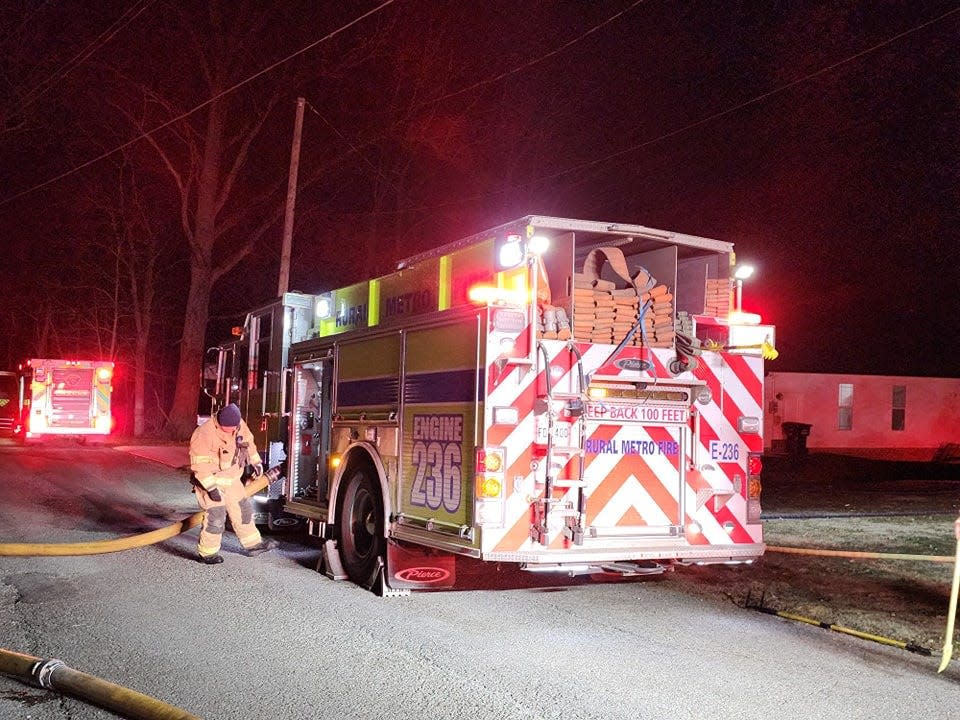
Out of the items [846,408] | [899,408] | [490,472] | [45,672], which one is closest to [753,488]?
[490,472]

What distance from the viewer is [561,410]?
6340 millimetres

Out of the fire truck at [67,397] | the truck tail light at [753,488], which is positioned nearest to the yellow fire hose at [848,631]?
the truck tail light at [753,488]

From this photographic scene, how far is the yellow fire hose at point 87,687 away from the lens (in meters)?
4.11

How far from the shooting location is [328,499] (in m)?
8.43

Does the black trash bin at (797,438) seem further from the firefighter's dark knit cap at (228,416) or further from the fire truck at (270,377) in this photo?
the firefighter's dark knit cap at (228,416)

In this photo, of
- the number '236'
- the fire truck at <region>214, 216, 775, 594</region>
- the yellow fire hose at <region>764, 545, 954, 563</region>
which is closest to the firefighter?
the fire truck at <region>214, 216, 775, 594</region>

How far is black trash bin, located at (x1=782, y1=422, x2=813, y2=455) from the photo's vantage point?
79.7ft

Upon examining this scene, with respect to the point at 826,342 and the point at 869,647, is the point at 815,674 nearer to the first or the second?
the point at 869,647

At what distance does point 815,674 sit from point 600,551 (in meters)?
1.55

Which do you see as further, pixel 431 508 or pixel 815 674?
pixel 431 508

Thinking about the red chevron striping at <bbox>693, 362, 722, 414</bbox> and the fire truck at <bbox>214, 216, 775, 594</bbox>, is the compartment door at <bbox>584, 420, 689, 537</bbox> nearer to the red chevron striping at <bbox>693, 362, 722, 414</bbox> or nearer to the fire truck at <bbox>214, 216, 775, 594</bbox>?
the fire truck at <bbox>214, 216, 775, 594</bbox>

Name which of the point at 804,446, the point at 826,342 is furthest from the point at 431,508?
the point at 826,342

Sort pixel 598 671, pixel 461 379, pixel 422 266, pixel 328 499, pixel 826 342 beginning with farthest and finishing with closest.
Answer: pixel 826 342
pixel 328 499
pixel 422 266
pixel 461 379
pixel 598 671

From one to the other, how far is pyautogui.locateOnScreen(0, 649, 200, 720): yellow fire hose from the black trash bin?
2216 centimetres
